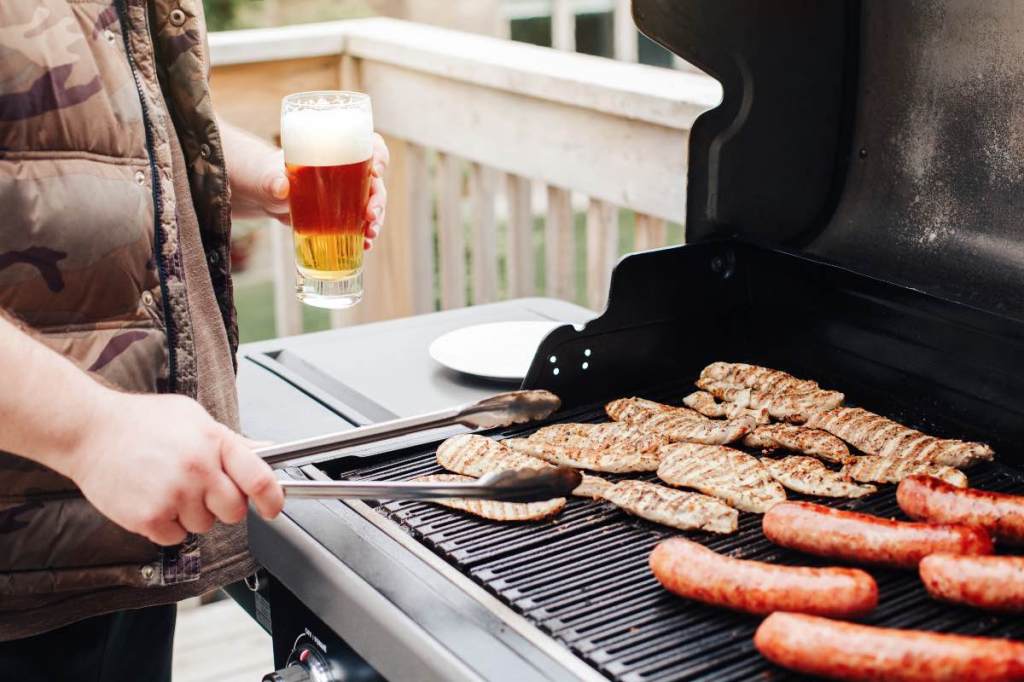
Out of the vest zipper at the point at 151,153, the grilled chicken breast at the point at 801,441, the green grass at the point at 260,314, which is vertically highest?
the vest zipper at the point at 151,153

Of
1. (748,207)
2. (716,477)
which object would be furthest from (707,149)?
(716,477)

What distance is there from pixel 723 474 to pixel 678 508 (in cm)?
15

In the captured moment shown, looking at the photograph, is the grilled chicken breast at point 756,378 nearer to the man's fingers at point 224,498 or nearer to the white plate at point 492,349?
the white plate at point 492,349

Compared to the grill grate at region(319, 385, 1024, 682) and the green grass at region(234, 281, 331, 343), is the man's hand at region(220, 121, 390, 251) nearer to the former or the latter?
the grill grate at region(319, 385, 1024, 682)

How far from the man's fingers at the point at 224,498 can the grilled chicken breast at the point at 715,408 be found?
2.84 feet

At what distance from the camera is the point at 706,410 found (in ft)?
6.55

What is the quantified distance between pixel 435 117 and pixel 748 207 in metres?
1.99

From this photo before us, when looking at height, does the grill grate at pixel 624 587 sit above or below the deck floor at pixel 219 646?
above

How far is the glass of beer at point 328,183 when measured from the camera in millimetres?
1841

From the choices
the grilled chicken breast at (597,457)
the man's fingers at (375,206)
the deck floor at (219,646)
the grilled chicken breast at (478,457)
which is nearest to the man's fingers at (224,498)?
the grilled chicken breast at (478,457)

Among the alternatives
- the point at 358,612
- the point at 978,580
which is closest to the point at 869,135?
the point at 978,580

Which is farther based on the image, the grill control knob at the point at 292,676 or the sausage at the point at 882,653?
the grill control knob at the point at 292,676

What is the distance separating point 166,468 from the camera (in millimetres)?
1350

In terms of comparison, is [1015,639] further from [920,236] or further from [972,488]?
[920,236]
